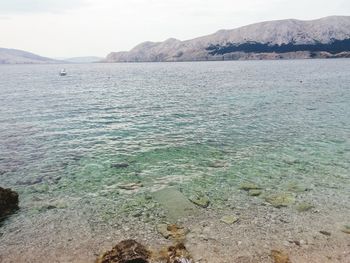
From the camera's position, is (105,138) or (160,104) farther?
(160,104)

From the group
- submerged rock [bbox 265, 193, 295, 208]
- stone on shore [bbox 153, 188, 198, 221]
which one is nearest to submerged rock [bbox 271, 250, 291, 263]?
submerged rock [bbox 265, 193, 295, 208]

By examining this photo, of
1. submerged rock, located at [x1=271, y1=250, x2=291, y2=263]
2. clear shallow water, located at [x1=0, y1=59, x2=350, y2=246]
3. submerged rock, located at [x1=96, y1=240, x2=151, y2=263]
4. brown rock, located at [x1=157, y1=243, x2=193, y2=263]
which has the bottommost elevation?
clear shallow water, located at [x1=0, y1=59, x2=350, y2=246]

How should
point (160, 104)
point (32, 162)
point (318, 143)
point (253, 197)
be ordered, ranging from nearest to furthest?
point (253, 197)
point (32, 162)
point (318, 143)
point (160, 104)

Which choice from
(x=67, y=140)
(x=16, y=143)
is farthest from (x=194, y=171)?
(x=16, y=143)

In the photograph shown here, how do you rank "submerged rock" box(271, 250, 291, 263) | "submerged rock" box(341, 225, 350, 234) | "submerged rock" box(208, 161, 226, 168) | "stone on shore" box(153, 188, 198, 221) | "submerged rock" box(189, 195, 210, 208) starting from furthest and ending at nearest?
"submerged rock" box(208, 161, 226, 168)
"submerged rock" box(189, 195, 210, 208)
"stone on shore" box(153, 188, 198, 221)
"submerged rock" box(341, 225, 350, 234)
"submerged rock" box(271, 250, 291, 263)

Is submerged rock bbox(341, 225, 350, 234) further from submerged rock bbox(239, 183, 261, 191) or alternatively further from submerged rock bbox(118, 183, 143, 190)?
submerged rock bbox(118, 183, 143, 190)

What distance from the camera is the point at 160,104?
52.5 meters

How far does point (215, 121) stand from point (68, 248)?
87.5ft

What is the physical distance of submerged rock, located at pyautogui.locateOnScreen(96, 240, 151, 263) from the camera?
11.6m

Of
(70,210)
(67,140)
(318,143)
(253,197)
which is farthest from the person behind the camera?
(67,140)

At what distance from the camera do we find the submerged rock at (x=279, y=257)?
472 inches

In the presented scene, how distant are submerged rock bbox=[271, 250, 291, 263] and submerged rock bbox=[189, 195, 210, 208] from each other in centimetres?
484

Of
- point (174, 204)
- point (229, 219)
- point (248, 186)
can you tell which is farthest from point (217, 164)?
point (229, 219)

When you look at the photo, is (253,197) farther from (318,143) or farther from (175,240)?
(318,143)
